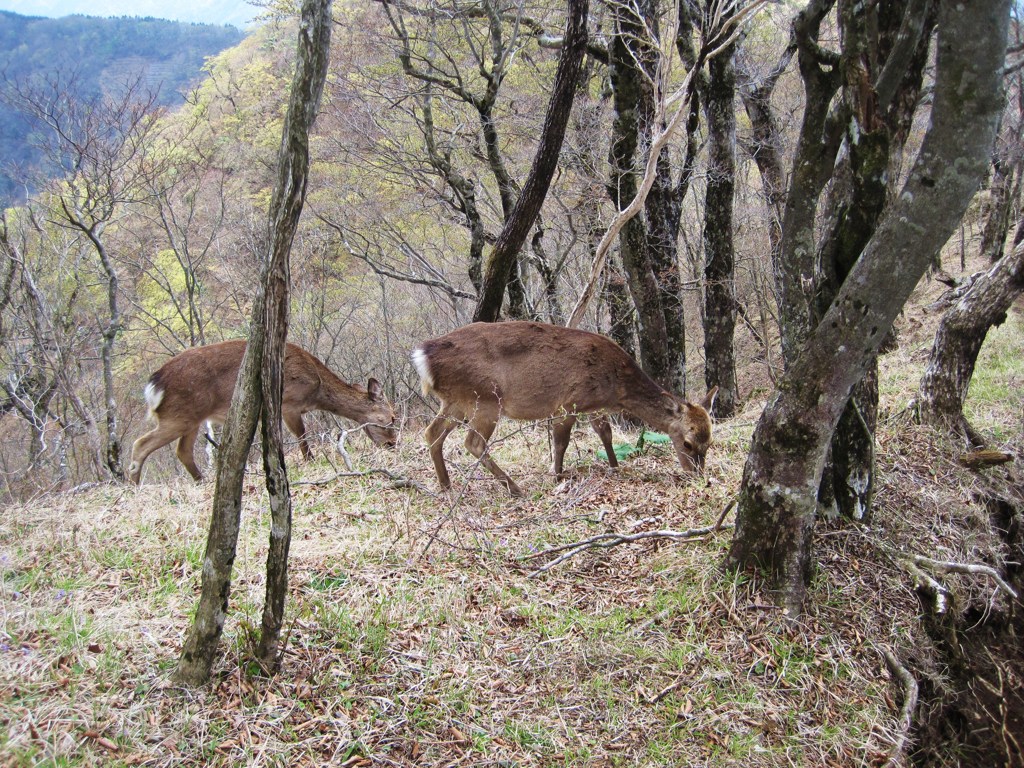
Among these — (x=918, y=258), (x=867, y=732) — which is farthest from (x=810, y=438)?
(x=867, y=732)

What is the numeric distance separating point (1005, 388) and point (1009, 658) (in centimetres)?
538

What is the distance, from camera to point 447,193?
13.8m

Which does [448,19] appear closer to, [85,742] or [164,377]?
[164,377]

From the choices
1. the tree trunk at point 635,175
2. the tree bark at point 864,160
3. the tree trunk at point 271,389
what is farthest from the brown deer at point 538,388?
the tree trunk at point 271,389

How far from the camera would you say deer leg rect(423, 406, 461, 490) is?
22.3 feet

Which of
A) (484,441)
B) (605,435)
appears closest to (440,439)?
(484,441)

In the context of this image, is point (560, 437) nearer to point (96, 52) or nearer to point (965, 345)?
point (965, 345)

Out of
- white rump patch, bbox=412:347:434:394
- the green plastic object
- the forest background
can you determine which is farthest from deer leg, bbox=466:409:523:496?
the green plastic object

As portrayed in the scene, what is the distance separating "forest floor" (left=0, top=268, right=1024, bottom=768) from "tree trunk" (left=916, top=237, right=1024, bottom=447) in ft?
2.62

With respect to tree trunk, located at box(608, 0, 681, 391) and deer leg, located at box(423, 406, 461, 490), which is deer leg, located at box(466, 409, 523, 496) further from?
tree trunk, located at box(608, 0, 681, 391)

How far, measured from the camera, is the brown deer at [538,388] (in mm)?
6902

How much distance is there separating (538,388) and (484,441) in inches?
30.9

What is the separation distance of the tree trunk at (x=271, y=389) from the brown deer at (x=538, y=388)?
3.48m

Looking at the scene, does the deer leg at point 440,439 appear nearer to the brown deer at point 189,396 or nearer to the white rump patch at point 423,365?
the white rump patch at point 423,365
